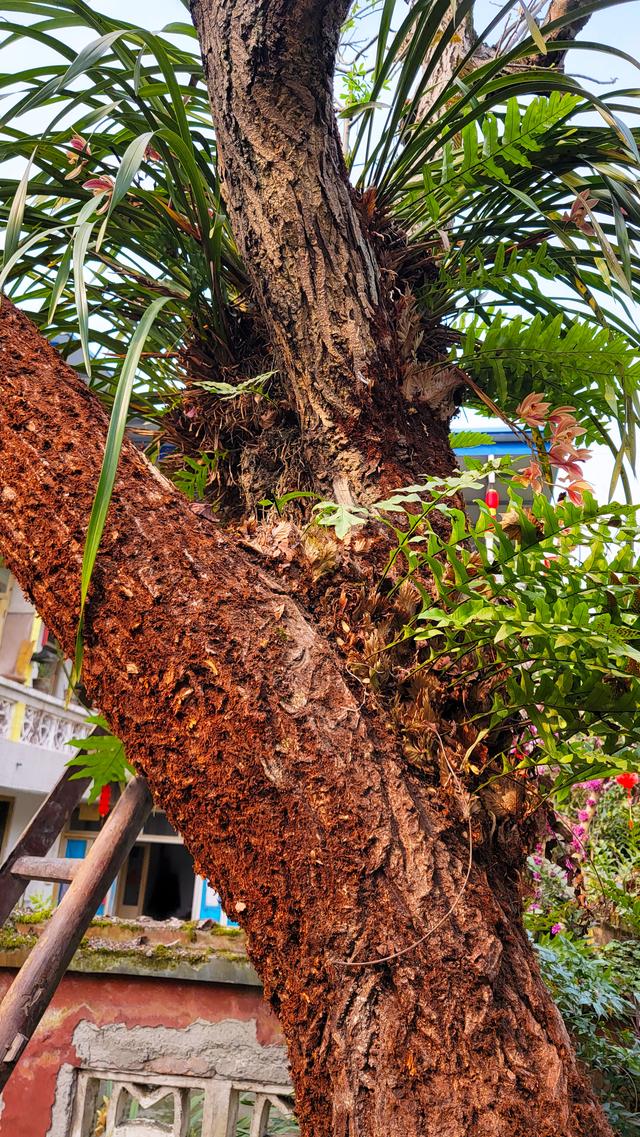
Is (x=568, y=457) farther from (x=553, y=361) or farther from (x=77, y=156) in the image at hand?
(x=77, y=156)

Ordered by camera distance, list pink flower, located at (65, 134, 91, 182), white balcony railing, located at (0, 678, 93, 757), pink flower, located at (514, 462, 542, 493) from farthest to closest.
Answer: white balcony railing, located at (0, 678, 93, 757) < pink flower, located at (65, 134, 91, 182) < pink flower, located at (514, 462, 542, 493)

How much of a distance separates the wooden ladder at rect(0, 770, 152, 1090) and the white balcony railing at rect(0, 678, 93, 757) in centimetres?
640

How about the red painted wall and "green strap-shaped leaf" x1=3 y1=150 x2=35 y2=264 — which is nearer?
"green strap-shaped leaf" x1=3 y1=150 x2=35 y2=264

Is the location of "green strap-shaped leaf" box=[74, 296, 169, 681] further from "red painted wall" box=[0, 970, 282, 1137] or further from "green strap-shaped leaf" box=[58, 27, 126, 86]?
"red painted wall" box=[0, 970, 282, 1137]

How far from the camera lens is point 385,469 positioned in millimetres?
1104

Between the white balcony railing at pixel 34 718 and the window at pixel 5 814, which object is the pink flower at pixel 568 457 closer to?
the white balcony railing at pixel 34 718

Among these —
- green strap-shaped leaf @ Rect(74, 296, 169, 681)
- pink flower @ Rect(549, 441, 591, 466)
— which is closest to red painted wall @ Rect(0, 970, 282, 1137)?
green strap-shaped leaf @ Rect(74, 296, 169, 681)

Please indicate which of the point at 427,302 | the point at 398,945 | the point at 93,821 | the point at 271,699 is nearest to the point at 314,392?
the point at 427,302

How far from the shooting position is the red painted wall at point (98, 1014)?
1.65 m

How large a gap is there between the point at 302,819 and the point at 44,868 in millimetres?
871

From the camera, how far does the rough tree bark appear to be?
70cm

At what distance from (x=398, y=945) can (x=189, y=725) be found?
29cm

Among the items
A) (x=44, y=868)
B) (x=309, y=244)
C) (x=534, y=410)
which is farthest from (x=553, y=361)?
(x=44, y=868)

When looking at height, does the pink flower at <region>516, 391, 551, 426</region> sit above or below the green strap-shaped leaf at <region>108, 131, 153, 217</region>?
below
